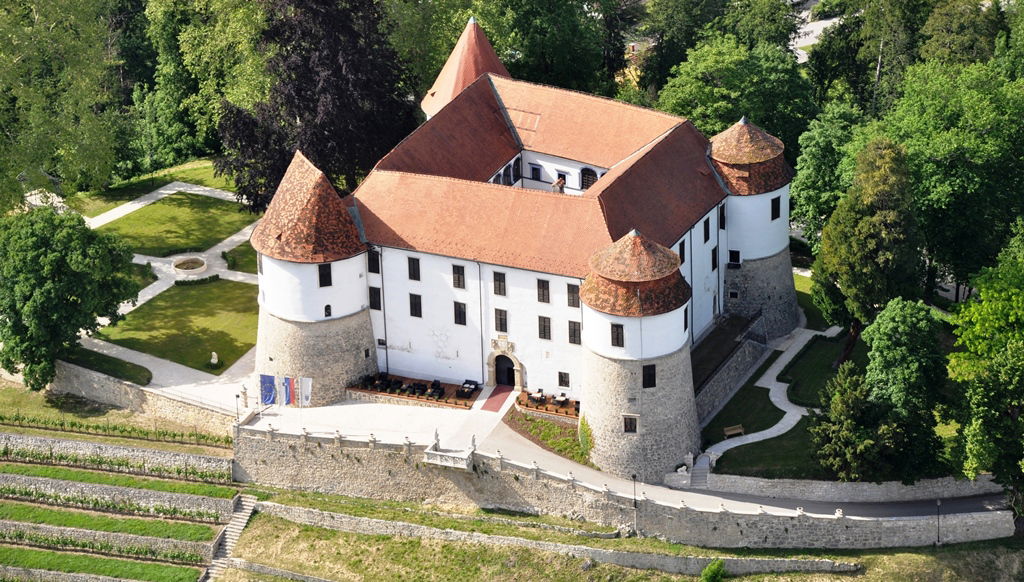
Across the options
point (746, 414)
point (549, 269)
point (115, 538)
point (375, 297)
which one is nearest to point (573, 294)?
point (549, 269)

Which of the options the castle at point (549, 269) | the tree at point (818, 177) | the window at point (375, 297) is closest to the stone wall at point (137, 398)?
the castle at point (549, 269)

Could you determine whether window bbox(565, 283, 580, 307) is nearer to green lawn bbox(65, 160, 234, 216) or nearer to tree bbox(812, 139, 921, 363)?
tree bbox(812, 139, 921, 363)

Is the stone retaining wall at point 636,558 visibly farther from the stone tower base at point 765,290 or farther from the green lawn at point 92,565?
the stone tower base at point 765,290

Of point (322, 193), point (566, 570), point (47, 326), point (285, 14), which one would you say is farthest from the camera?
point (285, 14)

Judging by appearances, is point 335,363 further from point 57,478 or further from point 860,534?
point 860,534

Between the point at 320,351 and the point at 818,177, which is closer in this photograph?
the point at 320,351

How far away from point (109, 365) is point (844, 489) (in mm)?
51859

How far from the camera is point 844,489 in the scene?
10319 cm

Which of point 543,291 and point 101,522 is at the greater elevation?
point 543,291

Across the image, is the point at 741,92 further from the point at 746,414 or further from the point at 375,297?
the point at 375,297

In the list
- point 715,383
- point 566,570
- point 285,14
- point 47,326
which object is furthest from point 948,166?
point 47,326

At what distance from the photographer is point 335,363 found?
4407 inches

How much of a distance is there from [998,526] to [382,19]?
60642 millimetres

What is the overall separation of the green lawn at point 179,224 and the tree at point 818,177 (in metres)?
45.5
